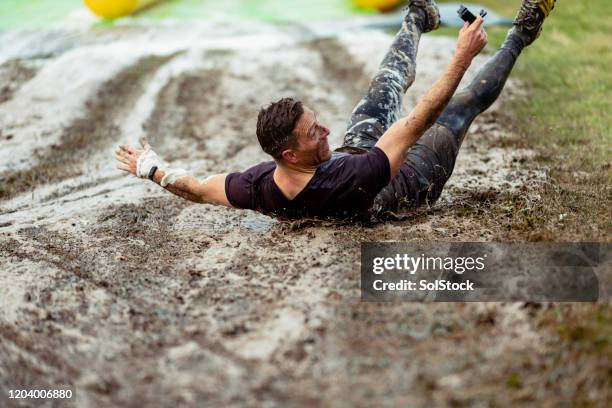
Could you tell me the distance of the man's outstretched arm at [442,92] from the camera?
140 inches

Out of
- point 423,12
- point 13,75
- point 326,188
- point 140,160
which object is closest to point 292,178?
point 326,188

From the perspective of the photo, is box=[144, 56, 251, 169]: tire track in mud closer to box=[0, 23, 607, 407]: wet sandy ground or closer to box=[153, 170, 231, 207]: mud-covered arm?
box=[0, 23, 607, 407]: wet sandy ground

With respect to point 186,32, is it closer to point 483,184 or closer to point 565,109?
point 565,109

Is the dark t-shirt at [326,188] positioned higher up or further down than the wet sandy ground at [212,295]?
higher up

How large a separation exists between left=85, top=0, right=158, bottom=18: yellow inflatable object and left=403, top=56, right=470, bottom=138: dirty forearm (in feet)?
26.5

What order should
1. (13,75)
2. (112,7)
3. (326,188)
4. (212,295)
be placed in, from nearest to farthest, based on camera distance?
1. (212,295)
2. (326,188)
3. (13,75)
4. (112,7)

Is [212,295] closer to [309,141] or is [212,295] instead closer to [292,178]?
[292,178]

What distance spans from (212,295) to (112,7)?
8183 millimetres

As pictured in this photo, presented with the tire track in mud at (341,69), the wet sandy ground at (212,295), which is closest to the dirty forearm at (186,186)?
the wet sandy ground at (212,295)

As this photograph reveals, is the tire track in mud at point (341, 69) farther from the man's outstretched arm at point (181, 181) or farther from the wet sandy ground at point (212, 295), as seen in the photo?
the man's outstretched arm at point (181, 181)

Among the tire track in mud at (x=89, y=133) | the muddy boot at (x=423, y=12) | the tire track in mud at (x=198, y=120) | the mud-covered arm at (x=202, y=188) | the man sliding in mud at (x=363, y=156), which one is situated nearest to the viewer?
the man sliding in mud at (x=363, y=156)

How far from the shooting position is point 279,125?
3730 mm

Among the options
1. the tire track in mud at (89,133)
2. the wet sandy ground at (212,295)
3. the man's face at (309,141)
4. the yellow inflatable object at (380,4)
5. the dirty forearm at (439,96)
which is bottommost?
the wet sandy ground at (212,295)

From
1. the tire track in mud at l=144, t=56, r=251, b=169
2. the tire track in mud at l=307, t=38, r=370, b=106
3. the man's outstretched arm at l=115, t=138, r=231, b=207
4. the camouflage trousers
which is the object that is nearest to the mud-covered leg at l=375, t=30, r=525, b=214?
the camouflage trousers
